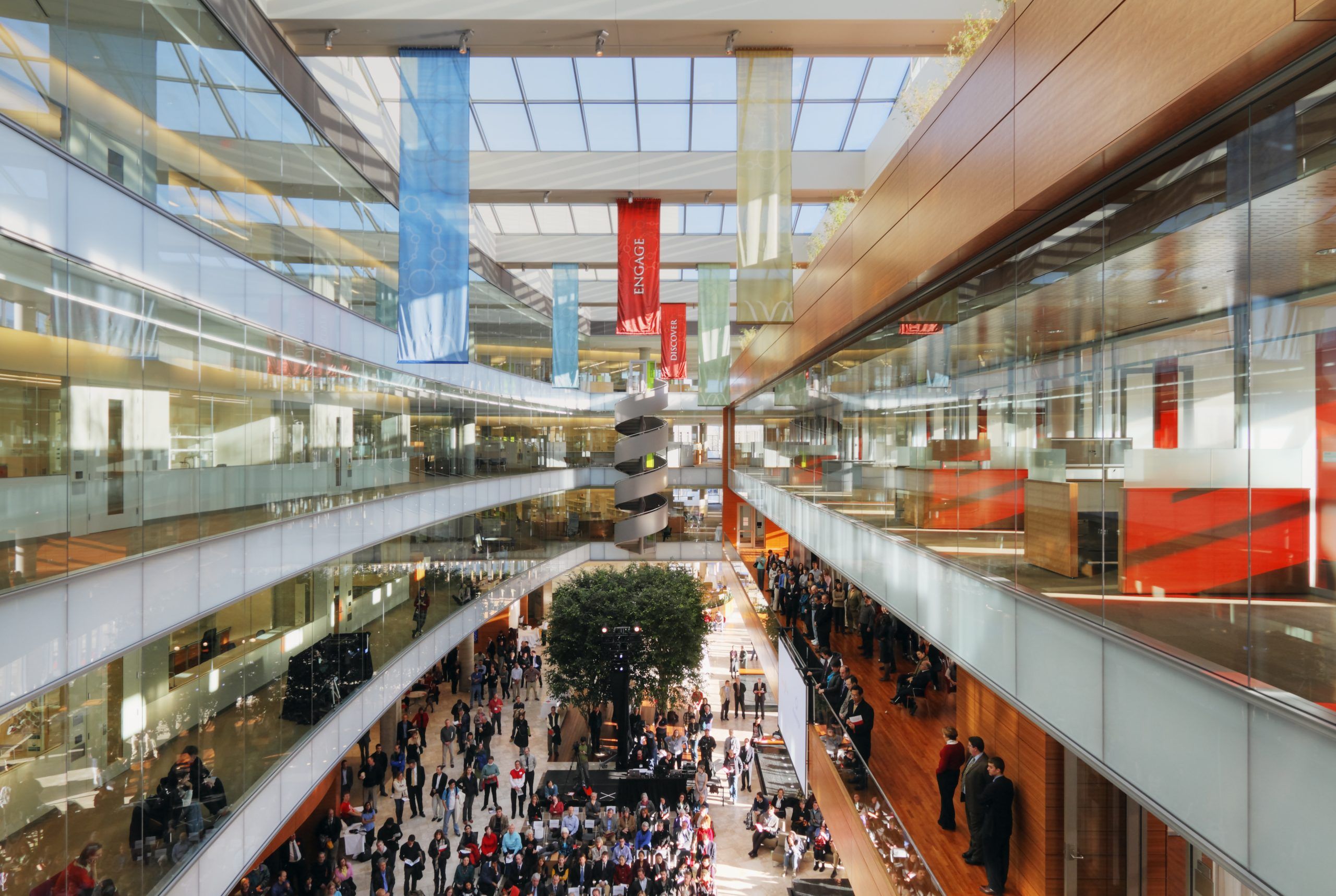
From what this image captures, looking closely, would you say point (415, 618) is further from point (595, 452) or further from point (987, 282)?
point (595, 452)

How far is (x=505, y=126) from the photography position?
17.5 m

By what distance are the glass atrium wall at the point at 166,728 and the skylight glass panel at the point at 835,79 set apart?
12872 millimetres

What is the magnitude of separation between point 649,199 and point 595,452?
20467 mm

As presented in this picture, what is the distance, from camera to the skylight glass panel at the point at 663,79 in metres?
15.7

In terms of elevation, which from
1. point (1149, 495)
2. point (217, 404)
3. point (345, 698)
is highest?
point (217, 404)

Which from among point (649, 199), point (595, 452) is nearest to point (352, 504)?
point (649, 199)

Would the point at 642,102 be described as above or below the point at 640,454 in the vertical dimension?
above

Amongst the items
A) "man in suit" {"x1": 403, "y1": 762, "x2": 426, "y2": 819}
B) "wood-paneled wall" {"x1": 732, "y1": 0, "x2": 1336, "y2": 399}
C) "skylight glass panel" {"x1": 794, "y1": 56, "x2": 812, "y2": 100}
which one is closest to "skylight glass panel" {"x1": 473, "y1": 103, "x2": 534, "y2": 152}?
"skylight glass panel" {"x1": 794, "y1": 56, "x2": 812, "y2": 100}

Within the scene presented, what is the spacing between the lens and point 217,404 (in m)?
8.40

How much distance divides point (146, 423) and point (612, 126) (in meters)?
13.3

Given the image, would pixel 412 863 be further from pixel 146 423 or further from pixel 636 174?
pixel 636 174

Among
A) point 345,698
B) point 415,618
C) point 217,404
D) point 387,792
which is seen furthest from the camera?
point 387,792

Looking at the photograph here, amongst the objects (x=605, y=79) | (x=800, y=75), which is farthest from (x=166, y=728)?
(x=800, y=75)

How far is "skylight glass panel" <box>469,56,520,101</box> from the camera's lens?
51.5 feet
